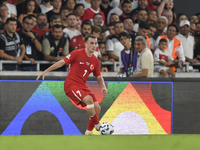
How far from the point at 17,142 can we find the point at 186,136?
1646 mm

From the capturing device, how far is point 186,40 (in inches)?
372

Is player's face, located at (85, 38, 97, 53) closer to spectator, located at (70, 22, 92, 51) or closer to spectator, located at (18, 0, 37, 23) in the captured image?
spectator, located at (70, 22, 92, 51)

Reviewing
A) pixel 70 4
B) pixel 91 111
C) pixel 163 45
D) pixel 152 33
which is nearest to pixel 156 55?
pixel 163 45

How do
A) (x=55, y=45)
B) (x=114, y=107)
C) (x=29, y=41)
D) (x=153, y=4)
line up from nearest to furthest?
(x=114, y=107), (x=29, y=41), (x=55, y=45), (x=153, y=4)

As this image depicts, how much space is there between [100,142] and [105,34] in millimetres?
5887

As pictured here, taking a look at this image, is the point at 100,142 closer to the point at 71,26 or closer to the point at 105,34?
the point at 71,26

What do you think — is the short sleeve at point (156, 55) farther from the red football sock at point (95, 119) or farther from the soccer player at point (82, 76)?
the red football sock at point (95, 119)

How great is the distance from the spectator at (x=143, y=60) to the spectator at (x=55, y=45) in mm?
2019

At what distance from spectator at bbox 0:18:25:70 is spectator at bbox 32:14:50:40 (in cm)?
74

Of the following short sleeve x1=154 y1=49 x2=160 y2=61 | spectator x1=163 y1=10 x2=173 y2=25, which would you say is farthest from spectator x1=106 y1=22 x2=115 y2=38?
spectator x1=163 y1=10 x2=173 y2=25

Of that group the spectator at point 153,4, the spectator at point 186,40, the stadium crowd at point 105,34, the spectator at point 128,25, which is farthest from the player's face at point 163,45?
the spectator at point 153,4

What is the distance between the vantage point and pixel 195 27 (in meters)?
10.3

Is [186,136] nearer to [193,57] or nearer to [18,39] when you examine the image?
[18,39]

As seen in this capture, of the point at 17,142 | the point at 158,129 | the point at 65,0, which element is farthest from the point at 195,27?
the point at 17,142
